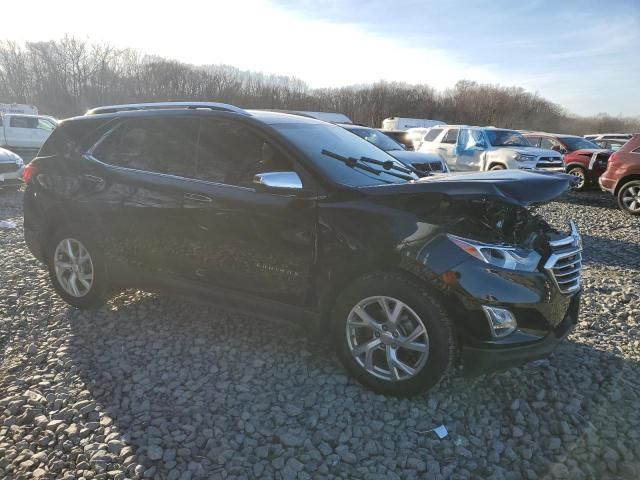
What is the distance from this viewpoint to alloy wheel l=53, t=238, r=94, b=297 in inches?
162

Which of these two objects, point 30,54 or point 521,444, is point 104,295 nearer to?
point 521,444

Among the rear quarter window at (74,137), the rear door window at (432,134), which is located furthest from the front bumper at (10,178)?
the rear door window at (432,134)

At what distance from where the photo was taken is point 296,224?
10.1 ft

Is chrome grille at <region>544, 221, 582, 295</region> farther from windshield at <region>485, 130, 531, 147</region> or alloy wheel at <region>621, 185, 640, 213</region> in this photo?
windshield at <region>485, 130, 531, 147</region>

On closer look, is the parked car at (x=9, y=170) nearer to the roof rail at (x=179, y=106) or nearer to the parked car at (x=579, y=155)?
the roof rail at (x=179, y=106)

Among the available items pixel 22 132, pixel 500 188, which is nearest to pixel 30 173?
pixel 500 188

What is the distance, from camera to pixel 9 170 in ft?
34.9

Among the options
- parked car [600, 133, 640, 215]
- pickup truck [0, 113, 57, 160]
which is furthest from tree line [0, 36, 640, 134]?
parked car [600, 133, 640, 215]

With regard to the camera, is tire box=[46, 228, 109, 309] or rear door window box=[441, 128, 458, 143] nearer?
tire box=[46, 228, 109, 309]

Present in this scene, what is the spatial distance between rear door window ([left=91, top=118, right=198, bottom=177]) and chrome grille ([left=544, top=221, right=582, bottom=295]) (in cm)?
259

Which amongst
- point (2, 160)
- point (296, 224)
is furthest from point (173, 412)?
point (2, 160)

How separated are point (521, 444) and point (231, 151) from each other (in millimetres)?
2692

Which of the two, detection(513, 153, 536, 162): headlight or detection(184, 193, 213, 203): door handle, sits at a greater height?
detection(184, 193, 213, 203): door handle

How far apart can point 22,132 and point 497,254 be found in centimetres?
2103
